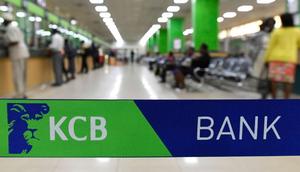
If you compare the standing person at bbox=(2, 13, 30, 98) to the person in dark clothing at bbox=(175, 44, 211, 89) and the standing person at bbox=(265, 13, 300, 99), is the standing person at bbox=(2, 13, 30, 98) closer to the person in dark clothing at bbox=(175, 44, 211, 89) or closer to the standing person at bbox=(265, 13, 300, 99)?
the person in dark clothing at bbox=(175, 44, 211, 89)

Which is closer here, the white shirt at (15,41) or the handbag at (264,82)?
the handbag at (264,82)

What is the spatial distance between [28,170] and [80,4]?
1.55 metres

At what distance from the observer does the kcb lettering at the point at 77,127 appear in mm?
2006

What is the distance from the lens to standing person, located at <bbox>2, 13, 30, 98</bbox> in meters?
5.61

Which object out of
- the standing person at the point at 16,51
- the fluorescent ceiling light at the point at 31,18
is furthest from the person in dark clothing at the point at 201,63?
the fluorescent ceiling light at the point at 31,18

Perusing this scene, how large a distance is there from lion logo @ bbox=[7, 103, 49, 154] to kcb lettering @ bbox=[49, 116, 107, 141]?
0.08 meters

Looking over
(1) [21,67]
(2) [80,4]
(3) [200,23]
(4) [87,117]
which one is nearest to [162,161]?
(4) [87,117]

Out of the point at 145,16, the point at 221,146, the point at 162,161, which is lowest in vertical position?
the point at 162,161

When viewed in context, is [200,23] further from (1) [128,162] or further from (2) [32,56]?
(1) [128,162]

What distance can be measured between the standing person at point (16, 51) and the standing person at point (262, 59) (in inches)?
137

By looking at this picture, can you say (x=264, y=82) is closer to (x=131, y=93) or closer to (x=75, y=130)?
(x=131, y=93)

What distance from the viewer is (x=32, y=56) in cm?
784

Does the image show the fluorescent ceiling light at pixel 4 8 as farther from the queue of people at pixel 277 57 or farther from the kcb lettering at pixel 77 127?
the kcb lettering at pixel 77 127

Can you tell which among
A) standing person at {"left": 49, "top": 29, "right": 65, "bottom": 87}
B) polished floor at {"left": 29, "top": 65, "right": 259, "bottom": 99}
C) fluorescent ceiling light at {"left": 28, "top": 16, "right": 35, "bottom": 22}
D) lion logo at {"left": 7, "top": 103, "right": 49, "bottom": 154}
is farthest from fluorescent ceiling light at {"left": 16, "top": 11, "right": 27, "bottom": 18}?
lion logo at {"left": 7, "top": 103, "right": 49, "bottom": 154}
